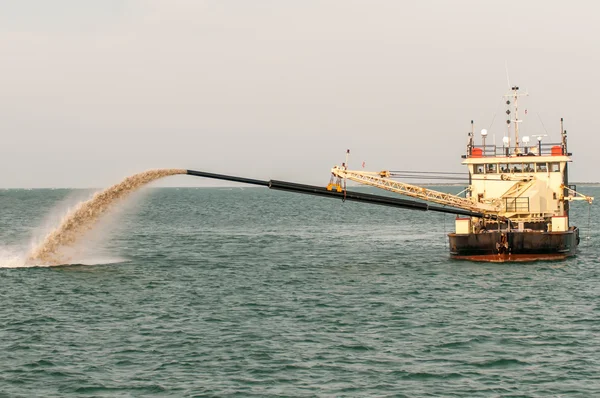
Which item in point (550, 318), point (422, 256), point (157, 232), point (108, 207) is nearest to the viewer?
point (550, 318)

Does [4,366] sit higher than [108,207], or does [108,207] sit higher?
[108,207]

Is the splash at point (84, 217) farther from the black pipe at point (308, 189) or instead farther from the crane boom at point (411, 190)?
the crane boom at point (411, 190)

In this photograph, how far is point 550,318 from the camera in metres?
35.1

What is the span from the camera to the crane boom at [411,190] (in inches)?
2151

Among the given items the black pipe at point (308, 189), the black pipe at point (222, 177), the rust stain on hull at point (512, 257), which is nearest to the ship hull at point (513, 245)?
the rust stain on hull at point (512, 257)

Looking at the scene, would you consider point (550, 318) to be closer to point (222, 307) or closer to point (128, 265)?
point (222, 307)

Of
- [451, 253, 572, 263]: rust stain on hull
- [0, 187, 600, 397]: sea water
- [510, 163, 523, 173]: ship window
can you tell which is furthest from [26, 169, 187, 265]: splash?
[510, 163, 523, 173]: ship window

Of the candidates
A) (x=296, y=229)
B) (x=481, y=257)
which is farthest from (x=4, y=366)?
(x=296, y=229)

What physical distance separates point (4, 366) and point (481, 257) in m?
35.8

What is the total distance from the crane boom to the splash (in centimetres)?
1263

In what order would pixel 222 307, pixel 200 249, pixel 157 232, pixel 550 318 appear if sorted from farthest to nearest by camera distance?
pixel 157 232, pixel 200 249, pixel 222 307, pixel 550 318

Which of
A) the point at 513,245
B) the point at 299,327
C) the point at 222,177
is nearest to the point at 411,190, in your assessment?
the point at 513,245

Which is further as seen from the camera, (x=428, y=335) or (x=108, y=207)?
(x=108, y=207)

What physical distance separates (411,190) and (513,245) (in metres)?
8.04
